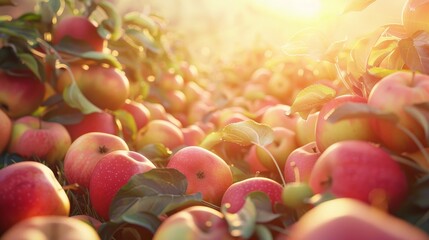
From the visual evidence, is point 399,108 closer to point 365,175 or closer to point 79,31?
point 365,175

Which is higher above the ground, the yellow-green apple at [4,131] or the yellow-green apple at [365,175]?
the yellow-green apple at [365,175]

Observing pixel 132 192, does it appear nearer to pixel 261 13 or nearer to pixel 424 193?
pixel 424 193

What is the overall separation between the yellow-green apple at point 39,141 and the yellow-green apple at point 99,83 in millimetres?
204

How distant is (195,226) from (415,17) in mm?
796

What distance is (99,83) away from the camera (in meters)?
1.71

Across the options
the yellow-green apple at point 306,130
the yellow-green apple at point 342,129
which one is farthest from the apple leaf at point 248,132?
the yellow-green apple at point 306,130

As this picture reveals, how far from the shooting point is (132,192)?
0.90 meters

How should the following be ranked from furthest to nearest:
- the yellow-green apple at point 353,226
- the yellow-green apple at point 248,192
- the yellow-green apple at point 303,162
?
the yellow-green apple at point 303,162
the yellow-green apple at point 248,192
the yellow-green apple at point 353,226

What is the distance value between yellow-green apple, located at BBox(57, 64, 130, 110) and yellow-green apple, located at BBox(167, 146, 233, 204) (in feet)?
2.27

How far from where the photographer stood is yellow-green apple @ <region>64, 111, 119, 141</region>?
1665 mm

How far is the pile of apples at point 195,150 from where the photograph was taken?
0.67 m

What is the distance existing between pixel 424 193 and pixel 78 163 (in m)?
0.95

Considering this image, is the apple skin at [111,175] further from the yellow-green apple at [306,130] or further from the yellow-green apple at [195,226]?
the yellow-green apple at [306,130]

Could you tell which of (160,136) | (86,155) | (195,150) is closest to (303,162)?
(195,150)
